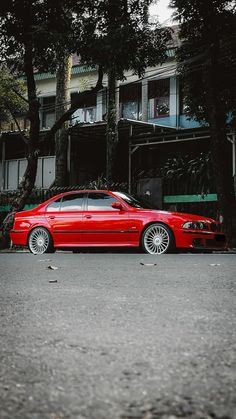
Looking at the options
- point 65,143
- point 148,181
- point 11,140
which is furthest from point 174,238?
point 11,140

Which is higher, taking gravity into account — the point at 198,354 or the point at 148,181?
the point at 148,181

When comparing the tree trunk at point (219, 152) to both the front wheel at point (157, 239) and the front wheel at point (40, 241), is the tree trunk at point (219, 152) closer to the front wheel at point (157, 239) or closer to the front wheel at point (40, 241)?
the front wheel at point (157, 239)

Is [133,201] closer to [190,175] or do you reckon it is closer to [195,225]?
[195,225]

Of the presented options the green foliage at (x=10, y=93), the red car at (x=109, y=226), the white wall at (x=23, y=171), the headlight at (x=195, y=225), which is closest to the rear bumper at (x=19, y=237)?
the red car at (x=109, y=226)

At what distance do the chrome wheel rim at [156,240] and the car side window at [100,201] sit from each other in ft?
3.54

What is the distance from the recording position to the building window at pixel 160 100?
86.7ft

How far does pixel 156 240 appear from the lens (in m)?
12.1

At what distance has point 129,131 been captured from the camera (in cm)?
2209

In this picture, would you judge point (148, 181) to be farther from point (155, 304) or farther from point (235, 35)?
point (155, 304)

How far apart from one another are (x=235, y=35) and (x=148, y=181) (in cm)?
582

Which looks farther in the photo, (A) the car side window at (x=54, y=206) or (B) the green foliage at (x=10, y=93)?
(B) the green foliage at (x=10, y=93)

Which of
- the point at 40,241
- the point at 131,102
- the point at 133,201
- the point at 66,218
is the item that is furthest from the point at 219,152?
the point at 131,102

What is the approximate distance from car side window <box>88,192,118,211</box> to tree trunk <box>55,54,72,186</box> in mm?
9425

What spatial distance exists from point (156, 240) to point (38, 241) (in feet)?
8.96
